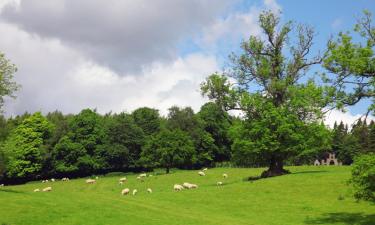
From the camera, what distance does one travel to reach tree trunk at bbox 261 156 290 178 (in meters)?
58.2

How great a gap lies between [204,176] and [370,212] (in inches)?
1630

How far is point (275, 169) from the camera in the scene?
193ft

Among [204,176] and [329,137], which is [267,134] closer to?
[329,137]

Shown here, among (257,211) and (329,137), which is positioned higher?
(329,137)

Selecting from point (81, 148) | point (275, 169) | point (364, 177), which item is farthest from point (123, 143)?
point (364, 177)

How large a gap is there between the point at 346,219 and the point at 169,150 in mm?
65440

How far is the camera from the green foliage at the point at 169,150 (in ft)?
310

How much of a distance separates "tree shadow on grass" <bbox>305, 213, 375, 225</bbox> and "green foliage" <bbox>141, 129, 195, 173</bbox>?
208 feet

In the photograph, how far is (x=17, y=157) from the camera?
112375mm

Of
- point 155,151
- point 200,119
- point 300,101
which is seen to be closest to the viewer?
point 300,101

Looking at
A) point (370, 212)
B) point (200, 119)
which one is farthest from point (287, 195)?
point (200, 119)

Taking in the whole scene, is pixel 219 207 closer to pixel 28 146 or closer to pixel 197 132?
pixel 197 132

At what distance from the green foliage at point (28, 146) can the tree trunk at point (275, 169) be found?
225 ft

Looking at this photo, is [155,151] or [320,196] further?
[155,151]
